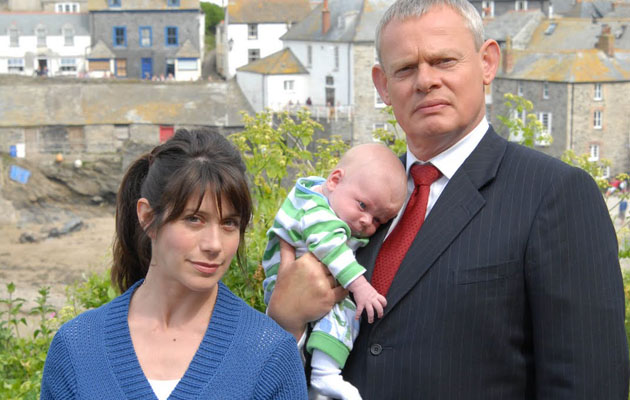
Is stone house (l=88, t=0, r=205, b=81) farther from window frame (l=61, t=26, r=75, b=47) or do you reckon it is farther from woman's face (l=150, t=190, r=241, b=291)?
woman's face (l=150, t=190, r=241, b=291)

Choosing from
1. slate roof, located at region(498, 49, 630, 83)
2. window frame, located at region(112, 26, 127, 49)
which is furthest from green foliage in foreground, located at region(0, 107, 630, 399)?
window frame, located at region(112, 26, 127, 49)

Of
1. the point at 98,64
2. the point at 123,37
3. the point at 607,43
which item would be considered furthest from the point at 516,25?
the point at 98,64

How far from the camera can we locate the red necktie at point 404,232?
3109 millimetres

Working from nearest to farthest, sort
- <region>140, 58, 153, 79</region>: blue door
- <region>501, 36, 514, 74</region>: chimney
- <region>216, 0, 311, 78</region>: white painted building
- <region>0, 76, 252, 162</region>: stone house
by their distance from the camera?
<region>501, 36, 514, 74</region>: chimney < <region>0, 76, 252, 162</region>: stone house < <region>216, 0, 311, 78</region>: white painted building < <region>140, 58, 153, 79</region>: blue door

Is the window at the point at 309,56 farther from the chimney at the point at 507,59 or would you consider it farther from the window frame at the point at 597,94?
the window frame at the point at 597,94

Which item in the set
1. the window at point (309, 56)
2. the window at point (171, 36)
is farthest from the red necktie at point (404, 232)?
the window at point (171, 36)

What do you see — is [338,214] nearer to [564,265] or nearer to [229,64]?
[564,265]

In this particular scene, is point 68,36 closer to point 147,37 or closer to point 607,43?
point 147,37

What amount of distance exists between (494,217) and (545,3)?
6059cm

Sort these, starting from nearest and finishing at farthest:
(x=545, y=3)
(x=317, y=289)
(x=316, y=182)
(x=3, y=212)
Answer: (x=317, y=289), (x=316, y=182), (x=3, y=212), (x=545, y=3)

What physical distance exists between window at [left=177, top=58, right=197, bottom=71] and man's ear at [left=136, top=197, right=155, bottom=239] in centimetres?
5653

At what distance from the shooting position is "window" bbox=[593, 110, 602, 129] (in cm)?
4159

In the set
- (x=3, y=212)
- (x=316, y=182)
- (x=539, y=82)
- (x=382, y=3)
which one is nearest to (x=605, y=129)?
(x=539, y=82)

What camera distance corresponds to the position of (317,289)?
10.2ft
